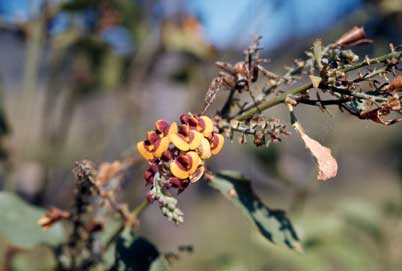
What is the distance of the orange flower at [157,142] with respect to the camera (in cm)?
58

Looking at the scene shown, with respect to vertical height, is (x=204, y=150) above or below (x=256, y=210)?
above

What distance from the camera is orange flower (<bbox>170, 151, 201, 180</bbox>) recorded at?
1.83ft

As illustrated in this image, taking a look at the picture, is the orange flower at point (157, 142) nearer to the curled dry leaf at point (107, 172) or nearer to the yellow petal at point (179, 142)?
the yellow petal at point (179, 142)

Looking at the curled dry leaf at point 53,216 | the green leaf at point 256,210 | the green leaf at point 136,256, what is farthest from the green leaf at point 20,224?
the green leaf at point 256,210

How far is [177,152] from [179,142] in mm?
20

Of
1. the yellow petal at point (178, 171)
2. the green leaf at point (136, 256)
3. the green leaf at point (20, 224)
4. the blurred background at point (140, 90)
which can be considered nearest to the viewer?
the yellow petal at point (178, 171)

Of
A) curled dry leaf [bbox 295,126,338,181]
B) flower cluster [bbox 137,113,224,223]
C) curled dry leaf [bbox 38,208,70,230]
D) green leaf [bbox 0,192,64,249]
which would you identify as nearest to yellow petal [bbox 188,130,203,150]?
flower cluster [bbox 137,113,224,223]

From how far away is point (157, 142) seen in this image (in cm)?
58

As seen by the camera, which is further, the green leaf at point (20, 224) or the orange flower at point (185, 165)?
the green leaf at point (20, 224)

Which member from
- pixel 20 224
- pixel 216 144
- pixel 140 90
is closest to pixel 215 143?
pixel 216 144

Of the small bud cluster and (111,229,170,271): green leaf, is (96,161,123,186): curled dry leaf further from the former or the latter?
the small bud cluster

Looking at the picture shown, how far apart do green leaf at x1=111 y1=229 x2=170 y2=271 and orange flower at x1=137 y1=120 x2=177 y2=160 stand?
160 mm

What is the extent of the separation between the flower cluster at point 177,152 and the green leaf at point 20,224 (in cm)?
31

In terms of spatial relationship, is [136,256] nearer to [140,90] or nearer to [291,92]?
[291,92]
